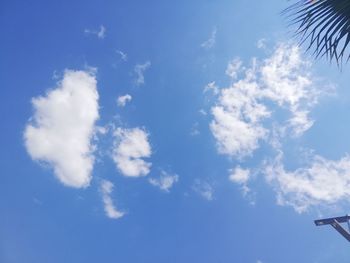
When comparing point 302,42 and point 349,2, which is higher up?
point 302,42

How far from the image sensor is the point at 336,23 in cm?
349

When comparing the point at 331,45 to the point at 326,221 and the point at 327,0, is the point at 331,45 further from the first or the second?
the point at 326,221

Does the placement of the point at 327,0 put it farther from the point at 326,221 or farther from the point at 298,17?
the point at 326,221

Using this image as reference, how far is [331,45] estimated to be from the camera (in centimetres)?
368

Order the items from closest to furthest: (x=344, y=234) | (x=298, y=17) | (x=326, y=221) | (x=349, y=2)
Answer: (x=349, y=2), (x=298, y=17), (x=344, y=234), (x=326, y=221)

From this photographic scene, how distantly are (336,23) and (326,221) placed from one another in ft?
29.8

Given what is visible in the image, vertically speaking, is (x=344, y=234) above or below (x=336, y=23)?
above

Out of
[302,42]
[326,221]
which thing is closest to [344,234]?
[326,221]

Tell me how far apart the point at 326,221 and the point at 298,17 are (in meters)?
9.02

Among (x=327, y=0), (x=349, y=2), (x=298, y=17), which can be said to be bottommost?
(x=349, y=2)

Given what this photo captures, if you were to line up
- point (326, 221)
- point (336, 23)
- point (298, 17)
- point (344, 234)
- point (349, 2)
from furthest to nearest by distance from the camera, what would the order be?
point (326, 221), point (344, 234), point (298, 17), point (336, 23), point (349, 2)

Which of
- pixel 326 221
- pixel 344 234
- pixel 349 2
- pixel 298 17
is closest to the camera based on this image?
pixel 349 2

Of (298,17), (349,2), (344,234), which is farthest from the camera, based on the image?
(344,234)

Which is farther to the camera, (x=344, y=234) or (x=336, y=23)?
(x=344, y=234)
